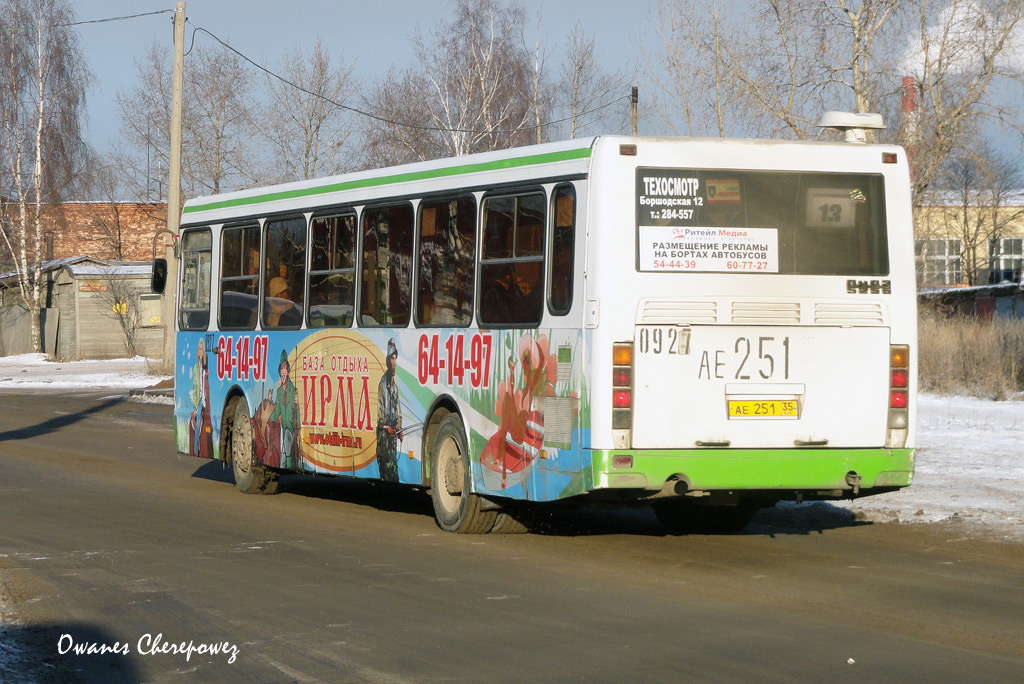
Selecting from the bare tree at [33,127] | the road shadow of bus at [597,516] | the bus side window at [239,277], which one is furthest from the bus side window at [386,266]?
the bare tree at [33,127]

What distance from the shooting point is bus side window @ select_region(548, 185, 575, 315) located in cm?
952

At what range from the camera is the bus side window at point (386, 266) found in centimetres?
1154

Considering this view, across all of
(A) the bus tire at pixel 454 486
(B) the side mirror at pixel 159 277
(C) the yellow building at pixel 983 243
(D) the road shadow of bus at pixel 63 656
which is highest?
(C) the yellow building at pixel 983 243

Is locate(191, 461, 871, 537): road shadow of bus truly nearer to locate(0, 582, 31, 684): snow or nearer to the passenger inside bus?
the passenger inside bus

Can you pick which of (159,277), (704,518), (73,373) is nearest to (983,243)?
(73,373)

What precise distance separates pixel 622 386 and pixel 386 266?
11.1 feet

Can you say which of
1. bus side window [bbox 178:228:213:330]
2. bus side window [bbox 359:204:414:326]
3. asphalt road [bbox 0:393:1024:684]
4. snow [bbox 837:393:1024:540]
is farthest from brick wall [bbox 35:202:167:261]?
asphalt road [bbox 0:393:1024:684]

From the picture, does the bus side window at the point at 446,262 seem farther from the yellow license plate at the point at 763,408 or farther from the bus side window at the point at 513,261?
the yellow license plate at the point at 763,408

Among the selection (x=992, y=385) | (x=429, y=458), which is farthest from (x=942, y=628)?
(x=992, y=385)

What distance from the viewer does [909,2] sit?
30.5 metres

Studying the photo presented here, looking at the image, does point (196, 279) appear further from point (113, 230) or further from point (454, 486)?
point (113, 230)

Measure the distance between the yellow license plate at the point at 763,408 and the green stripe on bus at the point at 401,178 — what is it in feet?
6.71

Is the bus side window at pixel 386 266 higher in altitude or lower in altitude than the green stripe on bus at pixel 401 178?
lower

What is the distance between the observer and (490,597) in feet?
26.6
